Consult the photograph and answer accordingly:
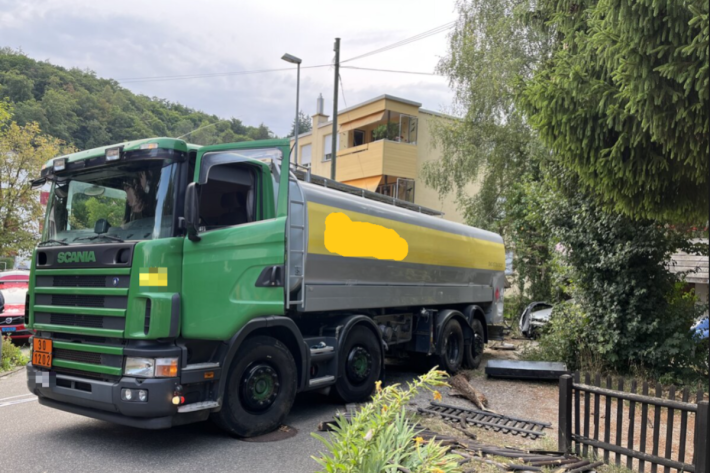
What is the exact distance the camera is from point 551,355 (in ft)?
34.9

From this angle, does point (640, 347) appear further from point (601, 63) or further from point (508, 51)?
point (508, 51)

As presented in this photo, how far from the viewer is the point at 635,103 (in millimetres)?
5730

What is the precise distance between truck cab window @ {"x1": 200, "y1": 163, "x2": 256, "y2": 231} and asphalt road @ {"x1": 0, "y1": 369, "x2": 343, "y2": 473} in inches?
90.3

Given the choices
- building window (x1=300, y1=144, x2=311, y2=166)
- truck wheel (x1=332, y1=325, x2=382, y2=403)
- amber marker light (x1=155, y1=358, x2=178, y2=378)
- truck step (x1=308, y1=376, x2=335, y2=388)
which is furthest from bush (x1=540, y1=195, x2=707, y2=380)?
A: building window (x1=300, y1=144, x2=311, y2=166)

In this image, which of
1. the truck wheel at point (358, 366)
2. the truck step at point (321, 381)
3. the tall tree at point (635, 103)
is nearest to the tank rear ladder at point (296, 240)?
the truck step at point (321, 381)

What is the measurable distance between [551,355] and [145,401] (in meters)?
8.09

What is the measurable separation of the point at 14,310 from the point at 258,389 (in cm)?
1014

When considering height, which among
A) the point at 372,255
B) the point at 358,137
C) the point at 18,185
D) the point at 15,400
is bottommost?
the point at 15,400

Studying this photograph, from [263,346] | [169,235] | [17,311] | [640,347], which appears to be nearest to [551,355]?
[640,347]

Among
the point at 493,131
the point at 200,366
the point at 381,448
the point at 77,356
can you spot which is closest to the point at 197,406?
the point at 200,366

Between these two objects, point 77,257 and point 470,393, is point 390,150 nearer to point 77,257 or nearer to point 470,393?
point 470,393

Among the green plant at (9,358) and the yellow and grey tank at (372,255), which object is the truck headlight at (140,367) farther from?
the green plant at (9,358)

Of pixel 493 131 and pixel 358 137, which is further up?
pixel 358 137

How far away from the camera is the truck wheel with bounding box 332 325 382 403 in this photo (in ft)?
23.9
